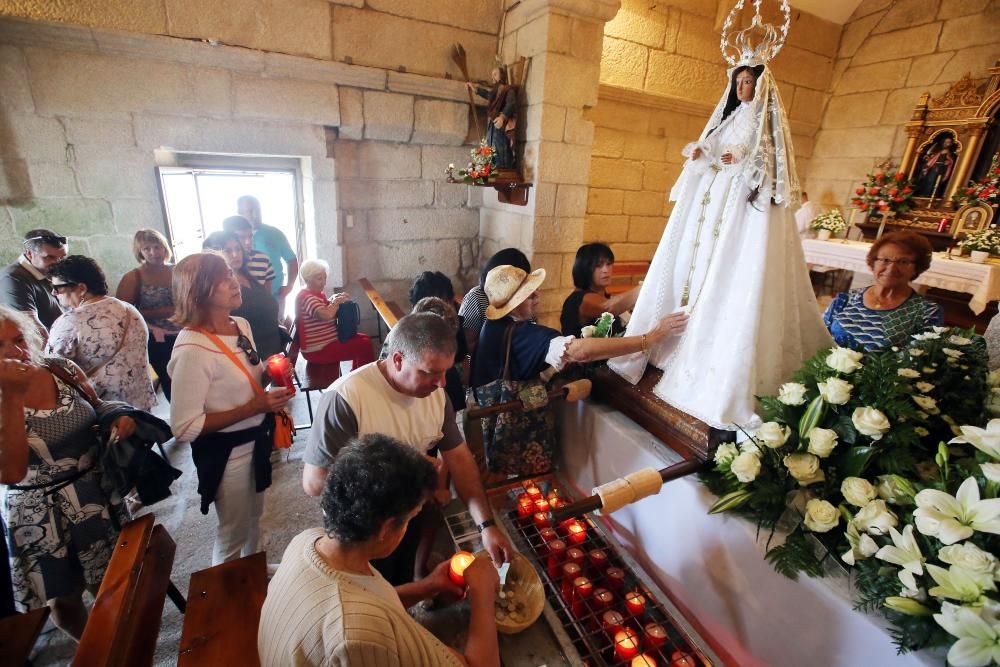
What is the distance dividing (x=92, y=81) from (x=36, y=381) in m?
3.01

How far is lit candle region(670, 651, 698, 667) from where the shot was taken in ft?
5.38

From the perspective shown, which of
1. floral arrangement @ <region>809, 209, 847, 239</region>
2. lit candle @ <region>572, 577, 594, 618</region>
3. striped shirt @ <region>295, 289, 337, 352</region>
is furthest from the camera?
floral arrangement @ <region>809, 209, 847, 239</region>

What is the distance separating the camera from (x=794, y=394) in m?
1.59

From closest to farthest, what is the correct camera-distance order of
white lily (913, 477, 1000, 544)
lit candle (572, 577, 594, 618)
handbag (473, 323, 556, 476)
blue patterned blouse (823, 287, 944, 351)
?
white lily (913, 477, 1000, 544) → lit candle (572, 577, 594, 618) → blue patterned blouse (823, 287, 944, 351) → handbag (473, 323, 556, 476)

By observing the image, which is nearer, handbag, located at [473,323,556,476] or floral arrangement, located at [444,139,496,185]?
handbag, located at [473,323,556,476]

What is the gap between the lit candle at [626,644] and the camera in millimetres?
1693

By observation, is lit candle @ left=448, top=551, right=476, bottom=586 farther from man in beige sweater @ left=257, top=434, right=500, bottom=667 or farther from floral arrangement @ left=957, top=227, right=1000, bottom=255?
floral arrangement @ left=957, top=227, right=1000, bottom=255

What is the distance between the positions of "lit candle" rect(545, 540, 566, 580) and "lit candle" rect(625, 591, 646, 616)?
32 cm

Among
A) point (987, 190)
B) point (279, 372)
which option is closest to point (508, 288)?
point (279, 372)

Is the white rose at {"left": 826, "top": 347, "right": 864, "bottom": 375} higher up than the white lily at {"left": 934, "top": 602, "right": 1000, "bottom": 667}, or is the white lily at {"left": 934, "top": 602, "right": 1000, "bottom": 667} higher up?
the white rose at {"left": 826, "top": 347, "right": 864, "bottom": 375}

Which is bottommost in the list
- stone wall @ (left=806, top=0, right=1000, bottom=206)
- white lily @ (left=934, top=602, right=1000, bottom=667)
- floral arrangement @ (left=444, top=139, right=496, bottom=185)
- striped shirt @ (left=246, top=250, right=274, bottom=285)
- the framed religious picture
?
white lily @ (left=934, top=602, right=1000, bottom=667)

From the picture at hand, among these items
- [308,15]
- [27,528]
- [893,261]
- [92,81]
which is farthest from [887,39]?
[27,528]

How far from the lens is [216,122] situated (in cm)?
389

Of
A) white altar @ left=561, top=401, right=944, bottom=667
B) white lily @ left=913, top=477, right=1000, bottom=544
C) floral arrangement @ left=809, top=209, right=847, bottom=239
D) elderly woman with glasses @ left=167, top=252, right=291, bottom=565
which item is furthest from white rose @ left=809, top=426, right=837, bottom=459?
floral arrangement @ left=809, top=209, right=847, bottom=239
